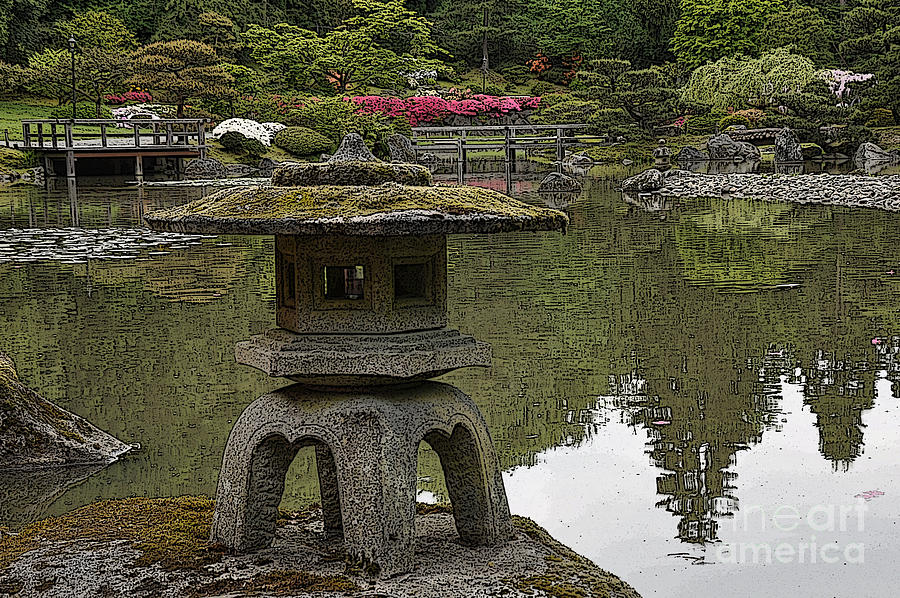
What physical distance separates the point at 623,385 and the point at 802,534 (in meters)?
2.62

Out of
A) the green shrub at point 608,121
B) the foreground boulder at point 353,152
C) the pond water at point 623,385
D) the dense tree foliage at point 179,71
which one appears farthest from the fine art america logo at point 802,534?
the dense tree foliage at point 179,71

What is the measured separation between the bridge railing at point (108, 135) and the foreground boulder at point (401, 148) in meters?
5.84

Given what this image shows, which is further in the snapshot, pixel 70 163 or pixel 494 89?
pixel 494 89

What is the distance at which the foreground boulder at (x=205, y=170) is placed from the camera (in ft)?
98.2

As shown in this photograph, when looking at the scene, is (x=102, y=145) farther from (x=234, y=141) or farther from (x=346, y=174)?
(x=346, y=174)

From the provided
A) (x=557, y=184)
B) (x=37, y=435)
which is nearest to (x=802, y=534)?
(x=37, y=435)

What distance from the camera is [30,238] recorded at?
51.9 ft

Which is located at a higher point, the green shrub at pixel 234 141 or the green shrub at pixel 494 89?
the green shrub at pixel 494 89

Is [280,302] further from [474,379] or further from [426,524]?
[474,379]

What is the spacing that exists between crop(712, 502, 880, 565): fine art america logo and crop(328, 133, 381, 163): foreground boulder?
224cm

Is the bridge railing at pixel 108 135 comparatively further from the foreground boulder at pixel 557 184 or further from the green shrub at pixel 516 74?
the green shrub at pixel 516 74

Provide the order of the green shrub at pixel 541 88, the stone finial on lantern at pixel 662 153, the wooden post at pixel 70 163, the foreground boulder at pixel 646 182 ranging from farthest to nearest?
the green shrub at pixel 541 88
the stone finial on lantern at pixel 662 153
the wooden post at pixel 70 163
the foreground boulder at pixel 646 182

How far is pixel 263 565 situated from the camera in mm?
3982

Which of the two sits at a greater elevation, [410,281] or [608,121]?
[608,121]
